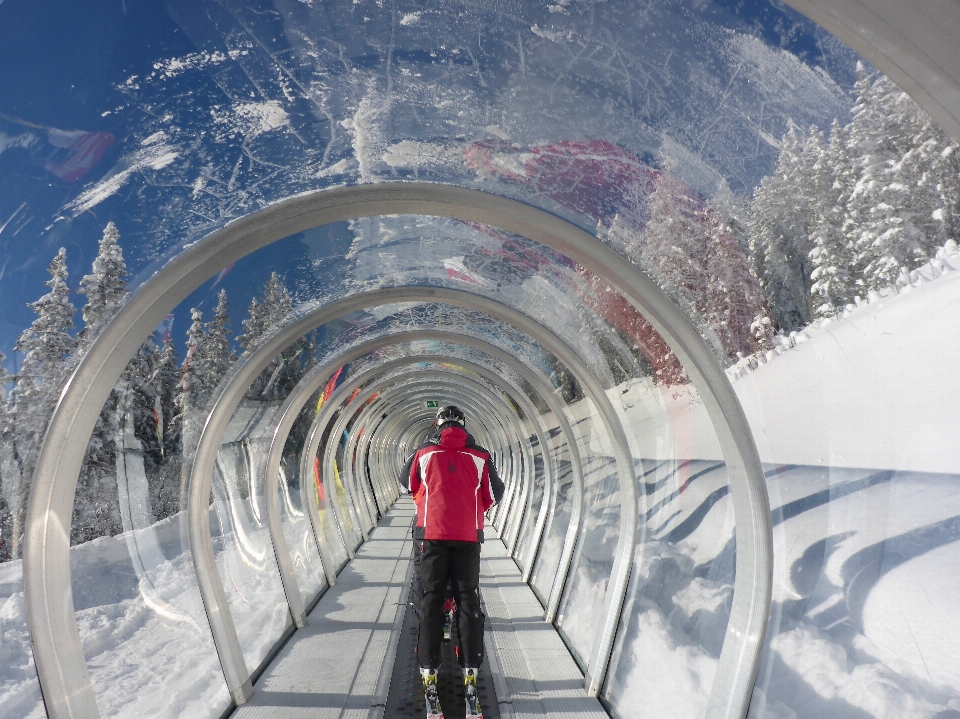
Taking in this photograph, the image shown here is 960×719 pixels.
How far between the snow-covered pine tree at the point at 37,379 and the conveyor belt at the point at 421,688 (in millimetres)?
2912

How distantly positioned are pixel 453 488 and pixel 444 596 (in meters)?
0.75

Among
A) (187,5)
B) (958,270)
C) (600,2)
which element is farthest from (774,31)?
(187,5)

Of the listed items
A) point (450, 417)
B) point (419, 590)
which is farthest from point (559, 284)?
point (419, 590)

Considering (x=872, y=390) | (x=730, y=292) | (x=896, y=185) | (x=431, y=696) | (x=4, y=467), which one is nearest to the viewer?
(x=896, y=185)

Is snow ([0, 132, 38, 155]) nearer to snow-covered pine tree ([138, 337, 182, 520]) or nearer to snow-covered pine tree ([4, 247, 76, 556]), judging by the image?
snow-covered pine tree ([4, 247, 76, 556])

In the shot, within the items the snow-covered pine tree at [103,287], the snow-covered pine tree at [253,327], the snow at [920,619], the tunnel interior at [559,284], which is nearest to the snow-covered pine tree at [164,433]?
the tunnel interior at [559,284]

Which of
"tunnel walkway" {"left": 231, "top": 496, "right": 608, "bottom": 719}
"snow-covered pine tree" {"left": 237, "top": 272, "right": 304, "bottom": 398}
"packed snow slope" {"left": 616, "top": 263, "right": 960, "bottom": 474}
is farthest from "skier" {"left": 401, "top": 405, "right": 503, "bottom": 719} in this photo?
"packed snow slope" {"left": 616, "top": 263, "right": 960, "bottom": 474}

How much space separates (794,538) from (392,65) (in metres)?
2.53

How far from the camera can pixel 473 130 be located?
324 cm

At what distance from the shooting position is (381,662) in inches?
238

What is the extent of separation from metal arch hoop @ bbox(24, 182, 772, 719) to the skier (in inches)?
64.1

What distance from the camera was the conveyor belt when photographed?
5.03 meters

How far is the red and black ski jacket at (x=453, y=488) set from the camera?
502 cm

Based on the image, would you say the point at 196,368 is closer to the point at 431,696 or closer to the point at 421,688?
the point at 431,696
